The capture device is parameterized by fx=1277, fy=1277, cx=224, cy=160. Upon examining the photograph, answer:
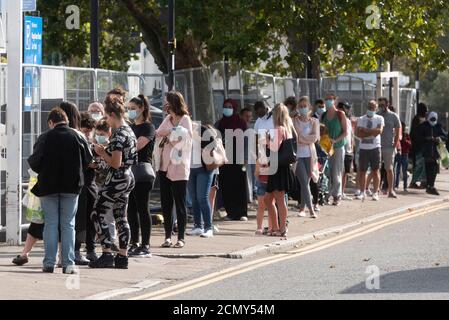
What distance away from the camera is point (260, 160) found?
57.2 ft

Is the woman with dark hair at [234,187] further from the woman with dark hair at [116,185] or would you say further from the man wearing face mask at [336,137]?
the woman with dark hair at [116,185]

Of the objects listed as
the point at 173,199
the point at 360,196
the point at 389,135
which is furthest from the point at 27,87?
the point at 389,135

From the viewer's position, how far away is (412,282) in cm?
1245

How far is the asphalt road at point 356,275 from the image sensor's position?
38.3 feet

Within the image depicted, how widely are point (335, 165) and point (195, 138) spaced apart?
623 centimetres

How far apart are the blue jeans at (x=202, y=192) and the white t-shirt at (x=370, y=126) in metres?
6.85

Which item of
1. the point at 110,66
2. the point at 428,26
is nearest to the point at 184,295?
the point at 428,26

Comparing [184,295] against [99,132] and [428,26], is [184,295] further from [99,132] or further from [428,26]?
[428,26]

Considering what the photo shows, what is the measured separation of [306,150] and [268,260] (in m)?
5.47

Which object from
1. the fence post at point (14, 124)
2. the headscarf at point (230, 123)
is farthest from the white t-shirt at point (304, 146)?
the fence post at point (14, 124)

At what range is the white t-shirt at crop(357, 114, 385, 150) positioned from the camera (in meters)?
23.4

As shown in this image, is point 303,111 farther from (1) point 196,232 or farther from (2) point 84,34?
(2) point 84,34

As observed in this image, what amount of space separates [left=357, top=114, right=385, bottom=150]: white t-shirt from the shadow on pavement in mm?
9918

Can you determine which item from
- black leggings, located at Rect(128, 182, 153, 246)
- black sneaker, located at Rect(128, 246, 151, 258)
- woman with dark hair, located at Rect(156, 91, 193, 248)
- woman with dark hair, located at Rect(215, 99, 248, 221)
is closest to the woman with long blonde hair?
woman with dark hair, located at Rect(156, 91, 193, 248)
